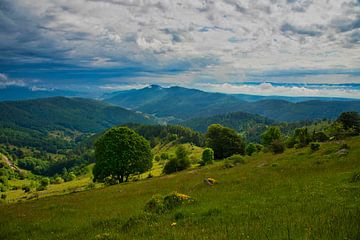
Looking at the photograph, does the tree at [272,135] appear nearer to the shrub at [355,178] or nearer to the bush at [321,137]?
the bush at [321,137]

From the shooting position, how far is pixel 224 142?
9194 cm

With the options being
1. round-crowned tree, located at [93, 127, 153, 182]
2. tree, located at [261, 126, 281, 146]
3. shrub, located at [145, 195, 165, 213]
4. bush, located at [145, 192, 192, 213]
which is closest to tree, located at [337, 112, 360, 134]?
tree, located at [261, 126, 281, 146]

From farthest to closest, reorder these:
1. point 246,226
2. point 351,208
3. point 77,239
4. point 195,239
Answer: point 77,239, point 351,208, point 246,226, point 195,239

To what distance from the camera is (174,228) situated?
1225 centimetres

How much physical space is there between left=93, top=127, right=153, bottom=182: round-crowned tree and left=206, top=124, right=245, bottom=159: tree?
95.2 feet

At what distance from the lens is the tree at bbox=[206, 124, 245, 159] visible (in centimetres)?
9088

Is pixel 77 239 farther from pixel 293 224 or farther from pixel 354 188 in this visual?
pixel 354 188

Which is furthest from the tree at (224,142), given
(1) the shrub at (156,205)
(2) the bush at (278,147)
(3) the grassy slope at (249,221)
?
(1) the shrub at (156,205)

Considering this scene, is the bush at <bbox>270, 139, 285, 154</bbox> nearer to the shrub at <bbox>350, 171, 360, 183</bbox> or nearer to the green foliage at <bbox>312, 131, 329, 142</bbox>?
the green foliage at <bbox>312, 131, 329, 142</bbox>

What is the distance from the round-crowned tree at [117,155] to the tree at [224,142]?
95.2ft

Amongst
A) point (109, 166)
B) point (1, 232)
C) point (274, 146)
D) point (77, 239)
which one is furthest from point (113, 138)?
point (77, 239)

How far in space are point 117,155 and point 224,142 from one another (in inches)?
1501

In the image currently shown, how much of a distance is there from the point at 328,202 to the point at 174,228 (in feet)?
25.9

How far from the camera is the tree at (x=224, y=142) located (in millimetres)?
90875
